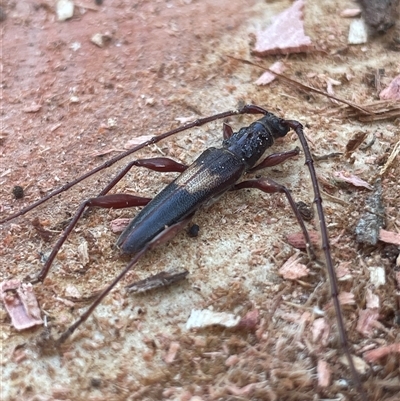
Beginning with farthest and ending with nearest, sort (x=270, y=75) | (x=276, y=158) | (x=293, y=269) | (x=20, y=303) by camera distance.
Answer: (x=270, y=75) → (x=276, y=158) → (x=293, y=269) → (x=20, y=303)

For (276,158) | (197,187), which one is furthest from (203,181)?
(276,158)

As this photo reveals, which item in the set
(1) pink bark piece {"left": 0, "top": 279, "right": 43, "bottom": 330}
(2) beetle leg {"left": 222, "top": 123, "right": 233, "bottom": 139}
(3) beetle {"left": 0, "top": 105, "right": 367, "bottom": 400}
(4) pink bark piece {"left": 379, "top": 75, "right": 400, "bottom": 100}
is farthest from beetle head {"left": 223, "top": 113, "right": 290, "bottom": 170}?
(1) pink bark piece {"left": 0, "top": 279, "right": 43, "bottom": 330}

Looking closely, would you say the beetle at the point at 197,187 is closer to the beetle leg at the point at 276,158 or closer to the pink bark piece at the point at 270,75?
the beetle leg at the point at 276,158

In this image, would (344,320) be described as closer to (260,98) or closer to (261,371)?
(261,371)

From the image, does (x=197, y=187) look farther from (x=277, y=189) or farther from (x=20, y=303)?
(x=20, y=303)

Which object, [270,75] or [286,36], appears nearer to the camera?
[270,75]

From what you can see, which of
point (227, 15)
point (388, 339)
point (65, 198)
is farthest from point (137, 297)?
point (227, 15)
